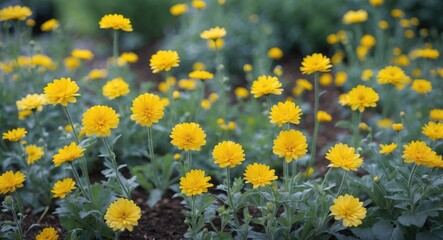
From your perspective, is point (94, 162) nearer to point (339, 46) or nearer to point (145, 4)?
point (339, 46)

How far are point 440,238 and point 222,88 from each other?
1.63 m

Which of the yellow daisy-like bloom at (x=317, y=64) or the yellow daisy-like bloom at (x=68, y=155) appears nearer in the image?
the yellow daisy-like bloom at (x=68, y=155)

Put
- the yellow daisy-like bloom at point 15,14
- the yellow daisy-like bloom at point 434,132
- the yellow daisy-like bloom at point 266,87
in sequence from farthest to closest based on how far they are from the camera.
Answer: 1. the yellow daisy-like bloom at point 15,14
2. the yellow daisy-like bloom at point 434,132
3. the yellow daisy-like bloom at point 266,87

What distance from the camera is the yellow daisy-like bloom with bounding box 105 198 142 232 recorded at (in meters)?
2.04

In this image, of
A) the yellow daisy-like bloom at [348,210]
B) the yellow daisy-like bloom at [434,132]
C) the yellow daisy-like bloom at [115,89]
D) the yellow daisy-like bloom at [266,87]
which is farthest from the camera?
the yellow daisy-like bloom at [115,89]

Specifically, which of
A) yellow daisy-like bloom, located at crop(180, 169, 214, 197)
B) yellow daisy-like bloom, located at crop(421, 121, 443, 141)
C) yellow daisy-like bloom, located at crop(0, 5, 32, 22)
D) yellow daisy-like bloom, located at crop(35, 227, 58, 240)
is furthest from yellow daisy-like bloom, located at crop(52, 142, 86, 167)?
yellow daisy-like bloom, located at crop(421, 121, 443, 141)

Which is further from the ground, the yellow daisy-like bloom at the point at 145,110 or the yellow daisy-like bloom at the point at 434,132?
the yellow daisy-like bloom at the point at 145,110

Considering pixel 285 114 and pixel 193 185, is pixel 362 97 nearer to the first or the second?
pixel 285 114

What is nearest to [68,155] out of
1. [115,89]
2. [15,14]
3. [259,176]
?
[115,89]

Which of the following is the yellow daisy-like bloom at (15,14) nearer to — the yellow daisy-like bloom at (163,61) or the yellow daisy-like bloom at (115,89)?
the yellow daisy-like bloom at (115,89)

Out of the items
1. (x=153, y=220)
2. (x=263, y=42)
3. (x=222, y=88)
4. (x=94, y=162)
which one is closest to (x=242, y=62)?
(x=263, y=42)

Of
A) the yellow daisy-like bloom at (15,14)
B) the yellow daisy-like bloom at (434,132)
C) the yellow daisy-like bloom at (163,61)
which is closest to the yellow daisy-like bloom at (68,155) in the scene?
the yellow daisy-like bloom at (163,61)

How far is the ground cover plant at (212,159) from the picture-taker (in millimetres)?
2119

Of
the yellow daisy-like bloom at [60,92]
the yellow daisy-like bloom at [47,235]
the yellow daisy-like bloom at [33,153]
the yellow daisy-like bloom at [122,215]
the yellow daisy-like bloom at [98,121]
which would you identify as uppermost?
the yellow daisy-like bloom at [60,92]
